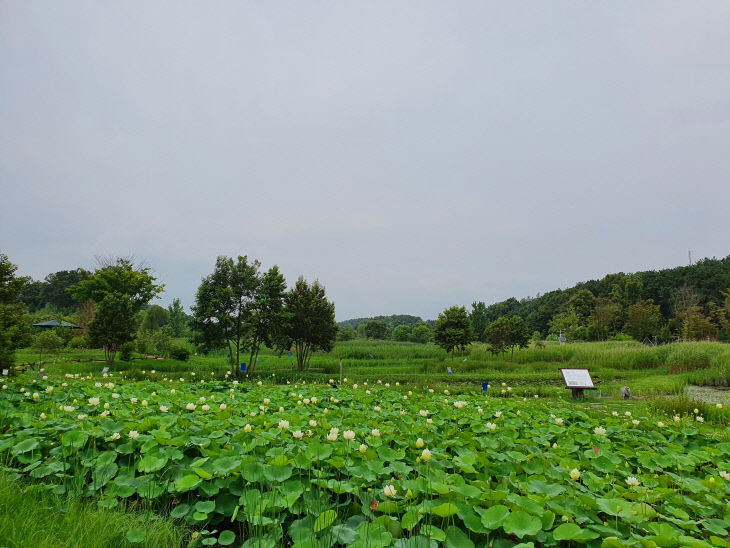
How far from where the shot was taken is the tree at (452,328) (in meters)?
21.2

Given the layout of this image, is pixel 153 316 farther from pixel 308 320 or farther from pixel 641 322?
pixel 641 322

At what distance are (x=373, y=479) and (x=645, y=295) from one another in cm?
6565

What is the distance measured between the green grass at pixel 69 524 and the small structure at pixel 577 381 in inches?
426

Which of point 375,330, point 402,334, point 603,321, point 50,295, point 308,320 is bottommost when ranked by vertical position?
point 402,334

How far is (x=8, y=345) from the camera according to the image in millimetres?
7727

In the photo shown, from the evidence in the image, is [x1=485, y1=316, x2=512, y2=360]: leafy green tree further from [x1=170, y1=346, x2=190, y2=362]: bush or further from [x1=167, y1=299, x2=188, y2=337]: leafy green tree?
[x1=167, y1=299, x2=188, y2=337]: leafy green tree

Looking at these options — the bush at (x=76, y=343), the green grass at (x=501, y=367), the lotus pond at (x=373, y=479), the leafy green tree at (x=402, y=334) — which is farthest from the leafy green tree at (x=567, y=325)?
the bush at (x=76, y=343)

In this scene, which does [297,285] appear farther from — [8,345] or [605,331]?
[605,331]

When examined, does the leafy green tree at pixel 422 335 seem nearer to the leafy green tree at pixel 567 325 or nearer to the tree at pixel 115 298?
the leafy green tree at pixel 567 325

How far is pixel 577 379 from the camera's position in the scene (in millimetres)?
10430

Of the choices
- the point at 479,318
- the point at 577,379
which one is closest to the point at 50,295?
the point at 479,318

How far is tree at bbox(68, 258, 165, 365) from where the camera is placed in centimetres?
1766

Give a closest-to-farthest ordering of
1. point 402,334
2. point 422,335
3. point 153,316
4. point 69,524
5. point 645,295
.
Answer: point 69,524 → point 153,316 → point 422,335 → point 402,334 → point 645,295

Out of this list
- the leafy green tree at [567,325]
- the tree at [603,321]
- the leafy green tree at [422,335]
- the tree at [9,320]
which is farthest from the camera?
the leafy green tree at [567,325]
